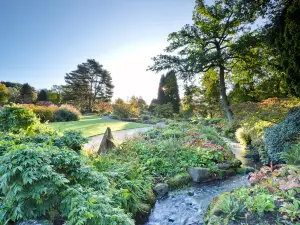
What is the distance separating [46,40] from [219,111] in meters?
15.3

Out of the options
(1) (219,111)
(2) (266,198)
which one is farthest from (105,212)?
(1) (219,111)

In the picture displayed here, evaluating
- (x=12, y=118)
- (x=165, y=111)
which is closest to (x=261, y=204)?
(x=12, y=118)

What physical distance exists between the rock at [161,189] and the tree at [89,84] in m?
27.4

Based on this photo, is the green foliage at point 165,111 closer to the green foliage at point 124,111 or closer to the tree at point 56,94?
the green foliage at point 124,111

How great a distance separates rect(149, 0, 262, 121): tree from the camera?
1050 cm

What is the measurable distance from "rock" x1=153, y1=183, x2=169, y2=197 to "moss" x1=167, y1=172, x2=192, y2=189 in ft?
0.79

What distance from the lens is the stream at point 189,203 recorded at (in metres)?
3.30

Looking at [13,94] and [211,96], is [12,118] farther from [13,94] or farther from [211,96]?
[13,94]

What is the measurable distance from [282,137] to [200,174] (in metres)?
2.63

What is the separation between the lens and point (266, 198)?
7.78 feet

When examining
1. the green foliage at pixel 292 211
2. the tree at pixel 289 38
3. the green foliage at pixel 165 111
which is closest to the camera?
the green foliage at pixel 292 211

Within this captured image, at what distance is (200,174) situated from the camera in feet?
15.7

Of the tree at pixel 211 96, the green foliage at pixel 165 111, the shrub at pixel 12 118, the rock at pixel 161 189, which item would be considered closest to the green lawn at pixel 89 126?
the shrub at pixel 12 118

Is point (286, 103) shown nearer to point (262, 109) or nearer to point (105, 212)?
point (262, 109)
